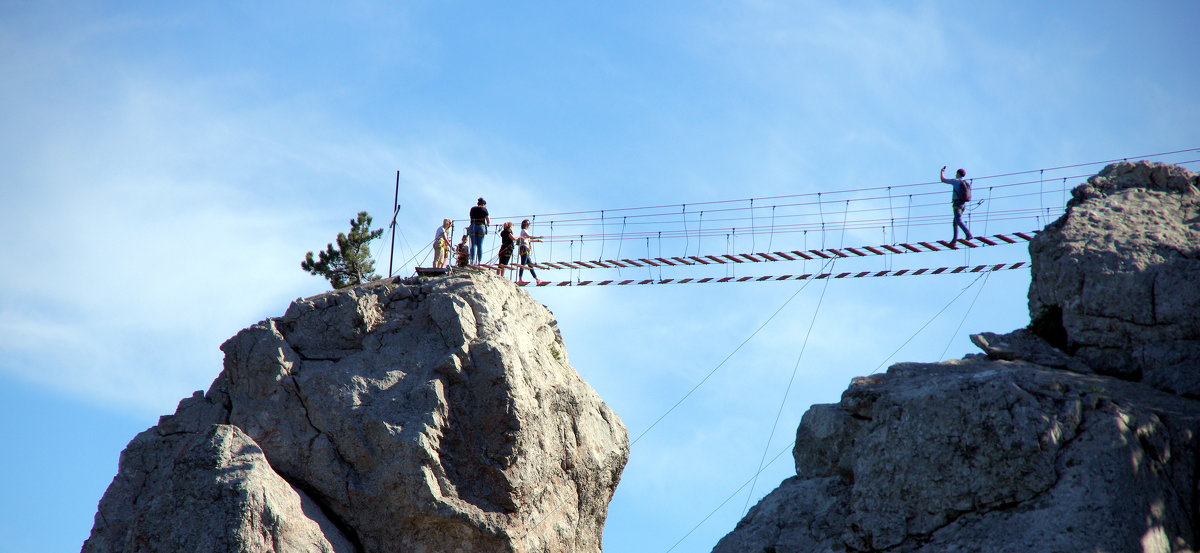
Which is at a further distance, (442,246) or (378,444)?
(442,246)

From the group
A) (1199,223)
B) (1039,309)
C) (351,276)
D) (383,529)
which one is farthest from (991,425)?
(351,276)

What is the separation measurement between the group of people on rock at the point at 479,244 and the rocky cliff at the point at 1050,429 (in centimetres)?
910

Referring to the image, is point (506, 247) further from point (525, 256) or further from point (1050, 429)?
point (1050, 429)

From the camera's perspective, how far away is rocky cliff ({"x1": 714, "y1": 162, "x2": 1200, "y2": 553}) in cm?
1761

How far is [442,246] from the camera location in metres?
27.4

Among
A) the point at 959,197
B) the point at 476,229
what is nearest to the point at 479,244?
the point at 476,229

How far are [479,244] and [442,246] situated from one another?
87 cm

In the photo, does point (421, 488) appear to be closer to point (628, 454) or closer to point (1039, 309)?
point (628, 454)

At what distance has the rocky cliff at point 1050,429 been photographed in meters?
17.6

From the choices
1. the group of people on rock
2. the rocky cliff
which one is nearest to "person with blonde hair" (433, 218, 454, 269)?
the group of people on rock

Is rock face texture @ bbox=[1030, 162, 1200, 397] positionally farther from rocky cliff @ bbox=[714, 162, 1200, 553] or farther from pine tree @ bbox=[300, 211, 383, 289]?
pine tree @ bbox=[300, 211, 383, 289]

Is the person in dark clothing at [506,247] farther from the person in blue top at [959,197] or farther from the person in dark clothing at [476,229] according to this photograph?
the person in blue top at [959,197]

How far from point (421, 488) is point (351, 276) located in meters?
18.1

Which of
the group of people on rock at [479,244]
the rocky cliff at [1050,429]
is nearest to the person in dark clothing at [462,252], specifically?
the group of people on rock at [479,244]
